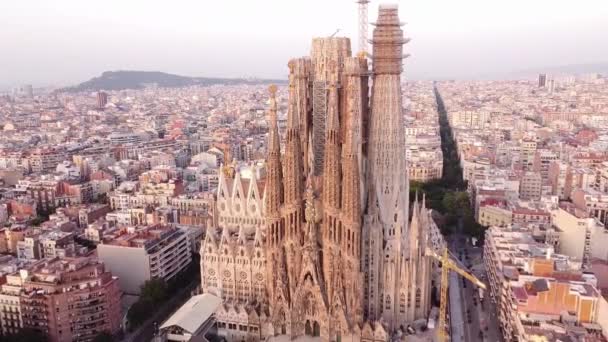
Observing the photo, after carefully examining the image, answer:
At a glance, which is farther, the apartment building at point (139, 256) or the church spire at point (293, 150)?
the apartment building at point (139, 256)

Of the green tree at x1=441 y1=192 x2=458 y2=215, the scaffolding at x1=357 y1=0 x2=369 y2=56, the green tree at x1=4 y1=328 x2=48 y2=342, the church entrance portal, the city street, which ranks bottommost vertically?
the city street

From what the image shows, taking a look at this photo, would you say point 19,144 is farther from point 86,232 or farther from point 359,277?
point 359,277

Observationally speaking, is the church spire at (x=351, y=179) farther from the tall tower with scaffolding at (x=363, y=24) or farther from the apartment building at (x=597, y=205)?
the apartment building at (x=597, y=205)

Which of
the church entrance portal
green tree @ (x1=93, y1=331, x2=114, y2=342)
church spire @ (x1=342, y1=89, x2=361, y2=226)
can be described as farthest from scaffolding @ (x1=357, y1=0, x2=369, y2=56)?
green tree @ (x1=93, y1=331, x2=114, y2=342)

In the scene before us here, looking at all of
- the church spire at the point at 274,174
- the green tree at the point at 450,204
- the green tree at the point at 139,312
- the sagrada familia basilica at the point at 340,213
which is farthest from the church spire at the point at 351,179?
the green tree at the point at 450,204

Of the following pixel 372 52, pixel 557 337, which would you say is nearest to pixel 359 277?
pixel 557 337

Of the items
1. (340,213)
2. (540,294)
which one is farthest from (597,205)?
(340,213)

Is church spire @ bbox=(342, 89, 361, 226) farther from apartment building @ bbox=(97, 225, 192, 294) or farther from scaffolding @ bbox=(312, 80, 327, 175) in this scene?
apartment building @ bbox=(97, 225, 192, 294)

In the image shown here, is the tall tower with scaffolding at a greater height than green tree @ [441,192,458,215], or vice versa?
the tall tower with scaffolding

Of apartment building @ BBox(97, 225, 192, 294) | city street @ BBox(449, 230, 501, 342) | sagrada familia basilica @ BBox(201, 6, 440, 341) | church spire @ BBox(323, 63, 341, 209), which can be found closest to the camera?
church spire @ BBox(323, 63, 341, 209)
